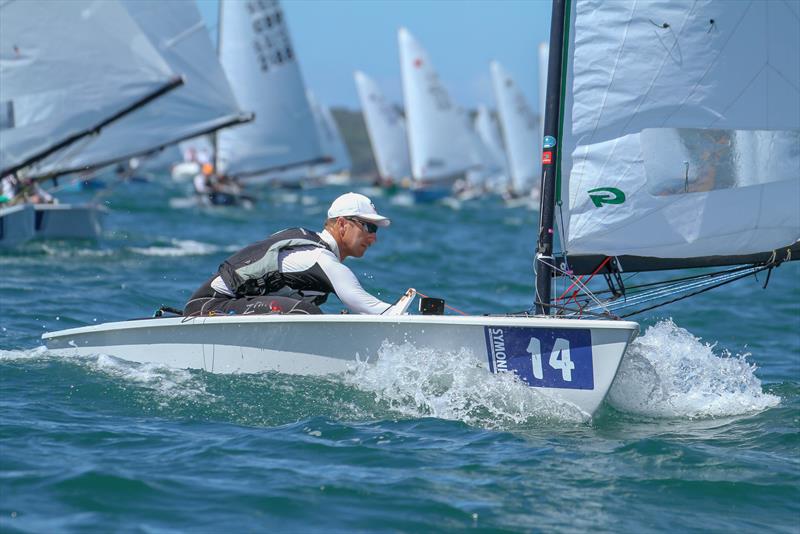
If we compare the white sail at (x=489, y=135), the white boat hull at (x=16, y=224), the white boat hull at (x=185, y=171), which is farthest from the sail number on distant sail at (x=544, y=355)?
the white boat hull at (x=185, y=171)

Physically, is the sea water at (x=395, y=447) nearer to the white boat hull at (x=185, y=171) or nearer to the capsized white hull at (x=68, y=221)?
the capsized white hull at (x=68, y=221)

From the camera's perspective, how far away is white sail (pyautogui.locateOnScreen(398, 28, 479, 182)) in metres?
37.9

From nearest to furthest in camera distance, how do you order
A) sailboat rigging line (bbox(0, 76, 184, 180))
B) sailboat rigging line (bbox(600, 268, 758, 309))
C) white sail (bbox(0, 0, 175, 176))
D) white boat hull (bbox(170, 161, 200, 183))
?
sailboat rigging line (bbox(600, 268, 758, 309)) → white sail (bbox(0, 0, 175, 176)) → sailboat rigging line (bbox(0, 76, 184, 180)) → white boat hull (bbox(170, 161, 200, 183))

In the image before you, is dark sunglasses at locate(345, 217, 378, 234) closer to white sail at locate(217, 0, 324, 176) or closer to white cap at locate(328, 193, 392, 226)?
white cap at locate(328, 193, 392, 226)

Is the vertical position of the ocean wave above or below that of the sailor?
above

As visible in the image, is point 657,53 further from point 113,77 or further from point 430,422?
point 113,77

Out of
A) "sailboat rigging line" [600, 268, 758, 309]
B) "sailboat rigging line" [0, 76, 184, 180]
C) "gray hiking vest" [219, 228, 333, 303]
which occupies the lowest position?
"sailboat rigging line" [600, 268, 758, 309]

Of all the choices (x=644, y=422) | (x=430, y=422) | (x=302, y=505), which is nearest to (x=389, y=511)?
(x=302, y=505)

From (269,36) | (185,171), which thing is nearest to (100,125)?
(269,36)

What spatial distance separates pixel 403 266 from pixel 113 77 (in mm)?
4301

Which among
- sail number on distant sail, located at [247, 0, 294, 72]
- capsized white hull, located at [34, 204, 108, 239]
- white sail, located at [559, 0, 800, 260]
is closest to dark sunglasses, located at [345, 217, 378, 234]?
white sail, located at [559, 0, 800, 260]

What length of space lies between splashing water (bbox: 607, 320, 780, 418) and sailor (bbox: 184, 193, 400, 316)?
1.23 m

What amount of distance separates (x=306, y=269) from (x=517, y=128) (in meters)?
38.7

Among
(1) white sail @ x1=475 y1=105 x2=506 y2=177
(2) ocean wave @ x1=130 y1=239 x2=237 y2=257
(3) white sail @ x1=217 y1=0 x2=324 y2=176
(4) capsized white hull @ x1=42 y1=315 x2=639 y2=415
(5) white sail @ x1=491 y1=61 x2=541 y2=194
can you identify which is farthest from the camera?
(1) white sail @ x1=475 y1=105 x2=506 y2=177
